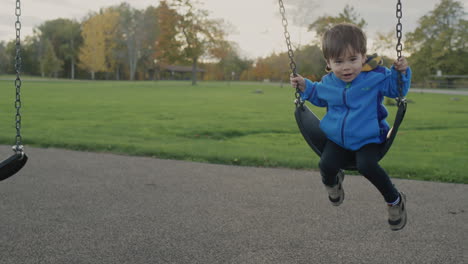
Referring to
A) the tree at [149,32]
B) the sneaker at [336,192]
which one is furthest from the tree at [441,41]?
the sneaker at [336,192]

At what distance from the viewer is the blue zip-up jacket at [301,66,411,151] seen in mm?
2912

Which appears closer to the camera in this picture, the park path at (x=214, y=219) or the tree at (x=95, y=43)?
the park path at (x=214, y=219)

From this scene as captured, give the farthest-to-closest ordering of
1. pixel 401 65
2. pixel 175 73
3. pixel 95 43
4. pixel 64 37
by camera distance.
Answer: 1. pixel 175 73
2. pixel 64 37
3. pixel 95 43
4. pixel 401 65

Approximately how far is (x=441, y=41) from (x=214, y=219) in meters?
43.5

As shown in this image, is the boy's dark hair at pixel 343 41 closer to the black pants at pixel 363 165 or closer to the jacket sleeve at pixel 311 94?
the jacket sleeve at pixel 311 94

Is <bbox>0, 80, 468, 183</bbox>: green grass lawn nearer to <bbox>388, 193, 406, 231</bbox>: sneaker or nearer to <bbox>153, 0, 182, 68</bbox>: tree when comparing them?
<bbox>388, 193, 406, 231</bbox>: sneaker

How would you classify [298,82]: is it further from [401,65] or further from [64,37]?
[64,37]

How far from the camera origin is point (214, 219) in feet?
14.7

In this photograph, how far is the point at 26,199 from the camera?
511cm

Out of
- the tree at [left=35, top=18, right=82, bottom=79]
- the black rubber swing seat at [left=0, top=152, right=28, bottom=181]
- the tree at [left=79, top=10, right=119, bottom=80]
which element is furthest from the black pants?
the tree at [left=35, top=18, right=82, bottom=79]

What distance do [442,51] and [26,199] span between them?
143 ft

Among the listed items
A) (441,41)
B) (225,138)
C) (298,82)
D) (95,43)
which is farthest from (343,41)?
(95,43)

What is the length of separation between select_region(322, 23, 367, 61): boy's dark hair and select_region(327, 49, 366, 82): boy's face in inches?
1.1

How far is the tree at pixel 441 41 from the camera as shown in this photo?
4156 cm
